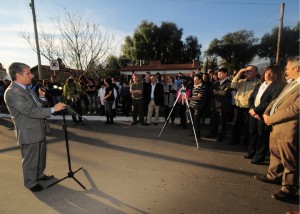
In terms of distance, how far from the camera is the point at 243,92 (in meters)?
5.42

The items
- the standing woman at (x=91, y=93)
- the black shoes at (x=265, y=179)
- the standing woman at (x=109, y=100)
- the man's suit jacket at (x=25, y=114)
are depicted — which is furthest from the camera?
the standing woman at (x=91, y=93)

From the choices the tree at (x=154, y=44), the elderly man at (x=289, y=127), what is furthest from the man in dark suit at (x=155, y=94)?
the tree at (x=154, y=44)

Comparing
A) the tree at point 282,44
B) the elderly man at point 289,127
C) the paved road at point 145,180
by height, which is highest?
the tree at point 282,44

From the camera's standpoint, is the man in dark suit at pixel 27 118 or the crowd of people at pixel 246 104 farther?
the man in dark suit at pixel 27 118

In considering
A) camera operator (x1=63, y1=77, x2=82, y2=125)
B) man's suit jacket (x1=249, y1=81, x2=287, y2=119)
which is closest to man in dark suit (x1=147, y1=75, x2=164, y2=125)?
camera operator (x1=63, y1=77, x2=82, y2=125)

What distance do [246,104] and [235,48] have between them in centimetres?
4361

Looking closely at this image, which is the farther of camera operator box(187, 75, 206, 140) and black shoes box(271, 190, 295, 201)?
camera operator box(187, 75, 206, 140)

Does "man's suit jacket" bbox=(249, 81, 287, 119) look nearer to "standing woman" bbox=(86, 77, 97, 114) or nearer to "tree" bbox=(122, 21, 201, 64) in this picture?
"standing woman" bbox=(86, 77, 97, 114)

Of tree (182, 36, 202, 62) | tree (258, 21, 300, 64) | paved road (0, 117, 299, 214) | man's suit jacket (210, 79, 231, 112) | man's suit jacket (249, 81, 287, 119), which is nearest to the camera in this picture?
paved road (0, 117, 299, 214)

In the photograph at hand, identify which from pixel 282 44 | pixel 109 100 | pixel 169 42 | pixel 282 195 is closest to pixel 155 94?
pixel 109 100

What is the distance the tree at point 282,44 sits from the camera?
→ 29.6 m

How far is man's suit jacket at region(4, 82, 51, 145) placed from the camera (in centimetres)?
331

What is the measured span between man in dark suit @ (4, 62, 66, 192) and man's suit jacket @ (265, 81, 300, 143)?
11.0 feet

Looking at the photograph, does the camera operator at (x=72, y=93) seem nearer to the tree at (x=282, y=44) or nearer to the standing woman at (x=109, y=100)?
the standing woman at (x=109, y=100)
